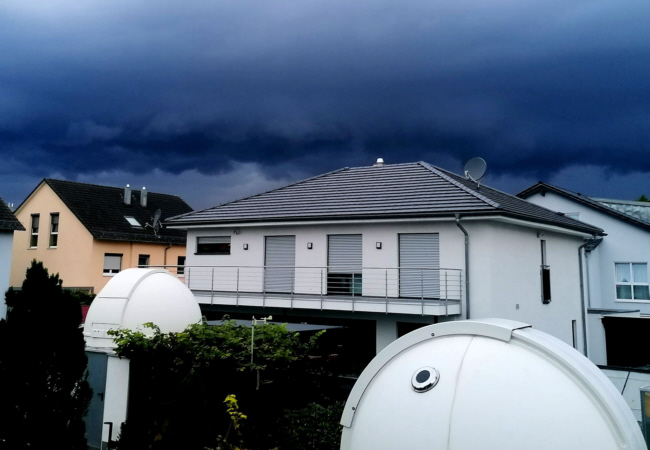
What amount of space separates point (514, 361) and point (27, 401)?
5.72m

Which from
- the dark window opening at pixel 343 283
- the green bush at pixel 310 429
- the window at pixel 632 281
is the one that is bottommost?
the green bush at pixel 310 429

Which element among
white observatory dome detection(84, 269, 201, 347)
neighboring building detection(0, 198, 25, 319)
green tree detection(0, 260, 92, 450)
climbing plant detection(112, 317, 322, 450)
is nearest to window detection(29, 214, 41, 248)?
neighboring building detection(0, 198, 25, 319)

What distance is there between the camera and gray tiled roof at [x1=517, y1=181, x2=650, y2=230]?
25953 millimetres

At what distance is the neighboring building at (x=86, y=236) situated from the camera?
28188 mm

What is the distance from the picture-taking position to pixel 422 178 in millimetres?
18969

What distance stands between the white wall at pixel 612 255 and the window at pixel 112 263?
80.7 ft

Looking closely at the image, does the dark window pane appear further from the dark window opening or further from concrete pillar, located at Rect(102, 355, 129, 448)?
concrete pillar, located at Rect(102, 355, 129, 448)

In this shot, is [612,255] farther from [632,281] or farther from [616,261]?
[632,281]

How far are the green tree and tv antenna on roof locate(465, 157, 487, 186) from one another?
15016 mm

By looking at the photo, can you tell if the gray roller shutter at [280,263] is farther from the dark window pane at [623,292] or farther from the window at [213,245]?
the dark window pane at [623,292]

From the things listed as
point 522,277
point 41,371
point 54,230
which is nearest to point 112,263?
point 54,230

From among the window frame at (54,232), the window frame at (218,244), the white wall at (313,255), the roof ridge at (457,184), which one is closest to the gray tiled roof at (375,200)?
the roof ridge at (457,184)

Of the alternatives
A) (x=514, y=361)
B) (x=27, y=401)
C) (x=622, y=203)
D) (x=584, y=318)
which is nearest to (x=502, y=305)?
(x=584, y=318)

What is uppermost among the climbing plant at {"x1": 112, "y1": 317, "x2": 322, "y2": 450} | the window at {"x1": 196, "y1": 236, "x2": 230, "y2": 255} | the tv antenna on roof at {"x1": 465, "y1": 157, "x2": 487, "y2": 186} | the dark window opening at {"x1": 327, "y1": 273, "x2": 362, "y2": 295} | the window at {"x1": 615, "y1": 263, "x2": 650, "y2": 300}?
the tv antenna on roof at {"x1": 465, "y1": 157, "x2": 487, "y2": 186}
